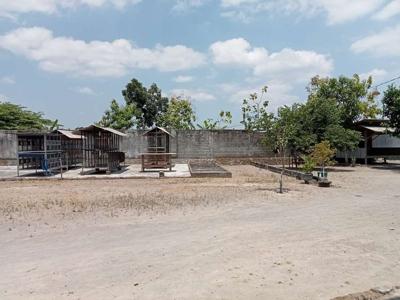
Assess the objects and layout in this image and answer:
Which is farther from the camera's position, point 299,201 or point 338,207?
point 299,201

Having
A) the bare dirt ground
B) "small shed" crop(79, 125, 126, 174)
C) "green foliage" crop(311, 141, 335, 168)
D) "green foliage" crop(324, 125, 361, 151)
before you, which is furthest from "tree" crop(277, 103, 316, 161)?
the bare dirt ground

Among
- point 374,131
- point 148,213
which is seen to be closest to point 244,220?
point 148,213

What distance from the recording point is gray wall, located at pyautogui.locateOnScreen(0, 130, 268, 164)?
31625 mm

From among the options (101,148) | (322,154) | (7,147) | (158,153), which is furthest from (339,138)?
(7,147)

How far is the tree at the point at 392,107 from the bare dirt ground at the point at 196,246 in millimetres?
14302

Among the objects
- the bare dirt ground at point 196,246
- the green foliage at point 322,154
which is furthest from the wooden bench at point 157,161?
the bare dirt ground at point 196,246

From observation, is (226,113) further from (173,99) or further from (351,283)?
(351,283)

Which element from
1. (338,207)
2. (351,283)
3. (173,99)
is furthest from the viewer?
(173,99)

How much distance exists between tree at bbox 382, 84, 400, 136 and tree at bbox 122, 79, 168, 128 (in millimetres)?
24353

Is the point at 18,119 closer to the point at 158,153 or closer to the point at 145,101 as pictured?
the point at 145,101

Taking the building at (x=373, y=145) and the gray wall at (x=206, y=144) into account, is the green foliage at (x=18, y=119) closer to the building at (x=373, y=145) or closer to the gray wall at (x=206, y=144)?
the gray wall at (x=206, y=144)

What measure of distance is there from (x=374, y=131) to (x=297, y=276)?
26.3 metres

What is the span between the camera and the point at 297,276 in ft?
17.9

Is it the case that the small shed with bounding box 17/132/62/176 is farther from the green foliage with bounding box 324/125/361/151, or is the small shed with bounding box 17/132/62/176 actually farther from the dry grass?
the green foliage with bounding box 324/125/361/151
